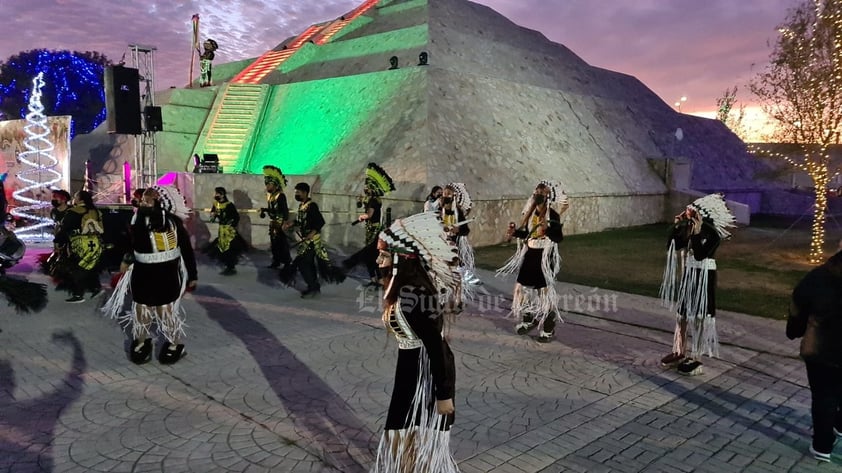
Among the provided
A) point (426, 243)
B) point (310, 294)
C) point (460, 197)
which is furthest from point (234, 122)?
point (426, 243)

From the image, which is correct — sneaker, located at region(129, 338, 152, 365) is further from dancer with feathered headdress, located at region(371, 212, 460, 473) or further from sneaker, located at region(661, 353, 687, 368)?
sneaker, located at region(661, 353, 687, 368)

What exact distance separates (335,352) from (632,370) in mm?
3170

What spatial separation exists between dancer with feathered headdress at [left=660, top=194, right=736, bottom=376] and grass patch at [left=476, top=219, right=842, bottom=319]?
3.37 meters

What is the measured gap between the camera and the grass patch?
31.5 feet

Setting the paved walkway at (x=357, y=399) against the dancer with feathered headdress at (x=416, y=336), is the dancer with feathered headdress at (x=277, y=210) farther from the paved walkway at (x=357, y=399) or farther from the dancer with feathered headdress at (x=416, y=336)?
the dancer with feathered headdress at (x=416, y=336)

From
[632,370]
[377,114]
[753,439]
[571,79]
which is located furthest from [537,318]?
[571,79]

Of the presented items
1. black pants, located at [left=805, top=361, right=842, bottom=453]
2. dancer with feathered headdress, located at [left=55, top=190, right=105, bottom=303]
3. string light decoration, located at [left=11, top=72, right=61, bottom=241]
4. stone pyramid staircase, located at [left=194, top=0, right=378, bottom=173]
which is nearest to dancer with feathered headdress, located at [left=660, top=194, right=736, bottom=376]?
black pants, located at [left=805, top=361, right=842, bottom=453]

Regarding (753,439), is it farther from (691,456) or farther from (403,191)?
(403,191)

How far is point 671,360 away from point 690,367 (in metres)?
0.26

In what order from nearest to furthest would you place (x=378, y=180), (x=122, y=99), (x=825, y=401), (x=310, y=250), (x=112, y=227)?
Answer: (x=825, y=401), (x=310, y=250), (x=378, y=180), (x=112, y=227), (x=122, y=99)

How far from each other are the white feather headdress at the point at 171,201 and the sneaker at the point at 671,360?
5432 millimetres

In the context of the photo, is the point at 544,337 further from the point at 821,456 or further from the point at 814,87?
the point at 814,87

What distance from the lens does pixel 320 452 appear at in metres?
3.92

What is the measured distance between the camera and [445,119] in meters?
14.8
